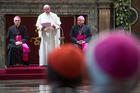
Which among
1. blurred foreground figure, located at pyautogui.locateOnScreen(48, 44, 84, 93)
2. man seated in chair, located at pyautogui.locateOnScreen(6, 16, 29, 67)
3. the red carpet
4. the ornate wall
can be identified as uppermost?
the ornate wall

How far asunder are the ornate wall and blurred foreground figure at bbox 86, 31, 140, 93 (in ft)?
44.8

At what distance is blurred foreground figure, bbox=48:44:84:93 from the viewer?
2.95 ft

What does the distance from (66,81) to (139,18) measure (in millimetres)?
14682

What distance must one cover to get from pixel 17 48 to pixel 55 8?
11.0ft

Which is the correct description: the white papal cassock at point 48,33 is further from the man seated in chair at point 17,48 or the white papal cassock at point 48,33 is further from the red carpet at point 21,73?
the red carpet at point 21,73

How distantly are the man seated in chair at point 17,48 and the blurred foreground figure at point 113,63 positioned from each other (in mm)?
11164

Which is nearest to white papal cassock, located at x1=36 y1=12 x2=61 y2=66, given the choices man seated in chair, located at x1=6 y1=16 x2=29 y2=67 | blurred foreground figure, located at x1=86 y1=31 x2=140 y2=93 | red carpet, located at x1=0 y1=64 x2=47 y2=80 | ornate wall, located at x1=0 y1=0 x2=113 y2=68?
man seated in chair, located at x1=6 y1=16 x2=29 y2=67

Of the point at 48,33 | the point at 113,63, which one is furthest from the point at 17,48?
the point at 113,63

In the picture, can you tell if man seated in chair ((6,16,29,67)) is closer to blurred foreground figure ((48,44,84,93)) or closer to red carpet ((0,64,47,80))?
red carpet ((0,64,47,80))

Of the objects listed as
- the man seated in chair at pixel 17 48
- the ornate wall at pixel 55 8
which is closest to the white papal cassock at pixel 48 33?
the man seated in chair at pixel 17 48

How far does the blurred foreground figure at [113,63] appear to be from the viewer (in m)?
0.82

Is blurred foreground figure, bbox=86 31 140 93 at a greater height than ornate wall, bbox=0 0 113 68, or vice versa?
ornate wall, bbox=0 0 113 68

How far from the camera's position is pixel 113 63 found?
2.70 ft

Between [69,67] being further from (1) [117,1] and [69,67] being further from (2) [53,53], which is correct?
(1) [117,1]
